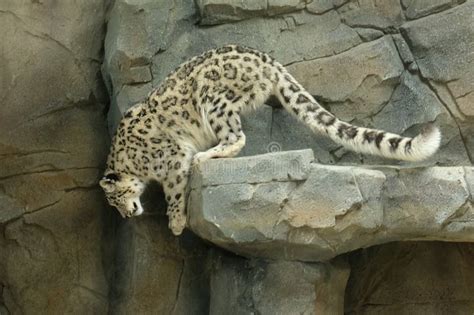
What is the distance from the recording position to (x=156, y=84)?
4891 mm

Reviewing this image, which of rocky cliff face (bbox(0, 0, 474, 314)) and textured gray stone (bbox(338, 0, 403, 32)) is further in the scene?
textured gray stone (bbox(338, 0, 403, 32))

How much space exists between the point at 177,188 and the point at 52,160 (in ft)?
3.47

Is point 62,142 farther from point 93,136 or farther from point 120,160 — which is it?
point 120,160

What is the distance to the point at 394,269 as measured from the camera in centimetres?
492

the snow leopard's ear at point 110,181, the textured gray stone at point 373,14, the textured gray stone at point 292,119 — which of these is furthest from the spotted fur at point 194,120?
the textured gray stone at point 373,14

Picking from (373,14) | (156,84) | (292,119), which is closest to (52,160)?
(156,84)

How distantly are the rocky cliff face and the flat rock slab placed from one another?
1.17ft

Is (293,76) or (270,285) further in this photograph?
(293,76)

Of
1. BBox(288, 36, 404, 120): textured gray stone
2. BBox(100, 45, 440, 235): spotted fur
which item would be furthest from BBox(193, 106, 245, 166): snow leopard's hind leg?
BBox(288, 36, 404, 120): textured gray stone

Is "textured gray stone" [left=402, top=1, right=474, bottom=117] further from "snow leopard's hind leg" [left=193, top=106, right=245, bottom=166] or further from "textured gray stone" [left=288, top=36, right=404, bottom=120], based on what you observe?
"snow leopard's hind leg" [left=193, top=106, right=245, bottom=166]

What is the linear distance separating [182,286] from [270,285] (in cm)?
84

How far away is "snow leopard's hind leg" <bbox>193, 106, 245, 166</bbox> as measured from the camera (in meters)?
4.20

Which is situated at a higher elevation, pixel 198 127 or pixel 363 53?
Answer: pixel 363 53

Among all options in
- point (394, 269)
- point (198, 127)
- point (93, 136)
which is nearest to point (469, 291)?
point (394, 269)
